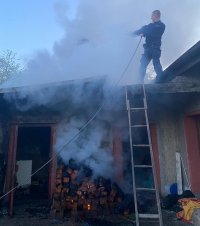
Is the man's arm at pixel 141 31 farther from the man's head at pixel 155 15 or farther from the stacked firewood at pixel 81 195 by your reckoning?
the stacked firewood at pixel 81 195

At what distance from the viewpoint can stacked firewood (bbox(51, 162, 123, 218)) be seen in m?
6.54

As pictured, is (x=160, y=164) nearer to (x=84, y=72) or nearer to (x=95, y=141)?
(x=95, y=141)

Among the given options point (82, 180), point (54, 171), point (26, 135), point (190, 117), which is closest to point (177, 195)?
point (190, 117)

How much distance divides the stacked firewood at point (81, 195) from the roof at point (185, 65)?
3321 mm

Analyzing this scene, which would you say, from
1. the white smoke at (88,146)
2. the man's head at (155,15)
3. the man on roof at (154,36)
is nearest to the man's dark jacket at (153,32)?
the man on roof at (154,36)

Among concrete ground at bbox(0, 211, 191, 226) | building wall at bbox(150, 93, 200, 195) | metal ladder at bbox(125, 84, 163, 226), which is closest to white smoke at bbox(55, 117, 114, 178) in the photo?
metal ladder at bbox(125, 84, 163, 226)

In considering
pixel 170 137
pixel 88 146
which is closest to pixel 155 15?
pixel 170 137

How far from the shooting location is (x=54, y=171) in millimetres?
7523

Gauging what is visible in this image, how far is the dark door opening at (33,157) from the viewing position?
10.8 m

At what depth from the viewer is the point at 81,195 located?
660 cm

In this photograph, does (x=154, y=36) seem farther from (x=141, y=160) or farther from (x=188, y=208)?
(x=188, y=208)

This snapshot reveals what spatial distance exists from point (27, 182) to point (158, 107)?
20.3 ft

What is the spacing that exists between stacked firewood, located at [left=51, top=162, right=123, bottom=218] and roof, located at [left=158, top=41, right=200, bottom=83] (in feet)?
10.9

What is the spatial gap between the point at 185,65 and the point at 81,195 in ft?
13.8
